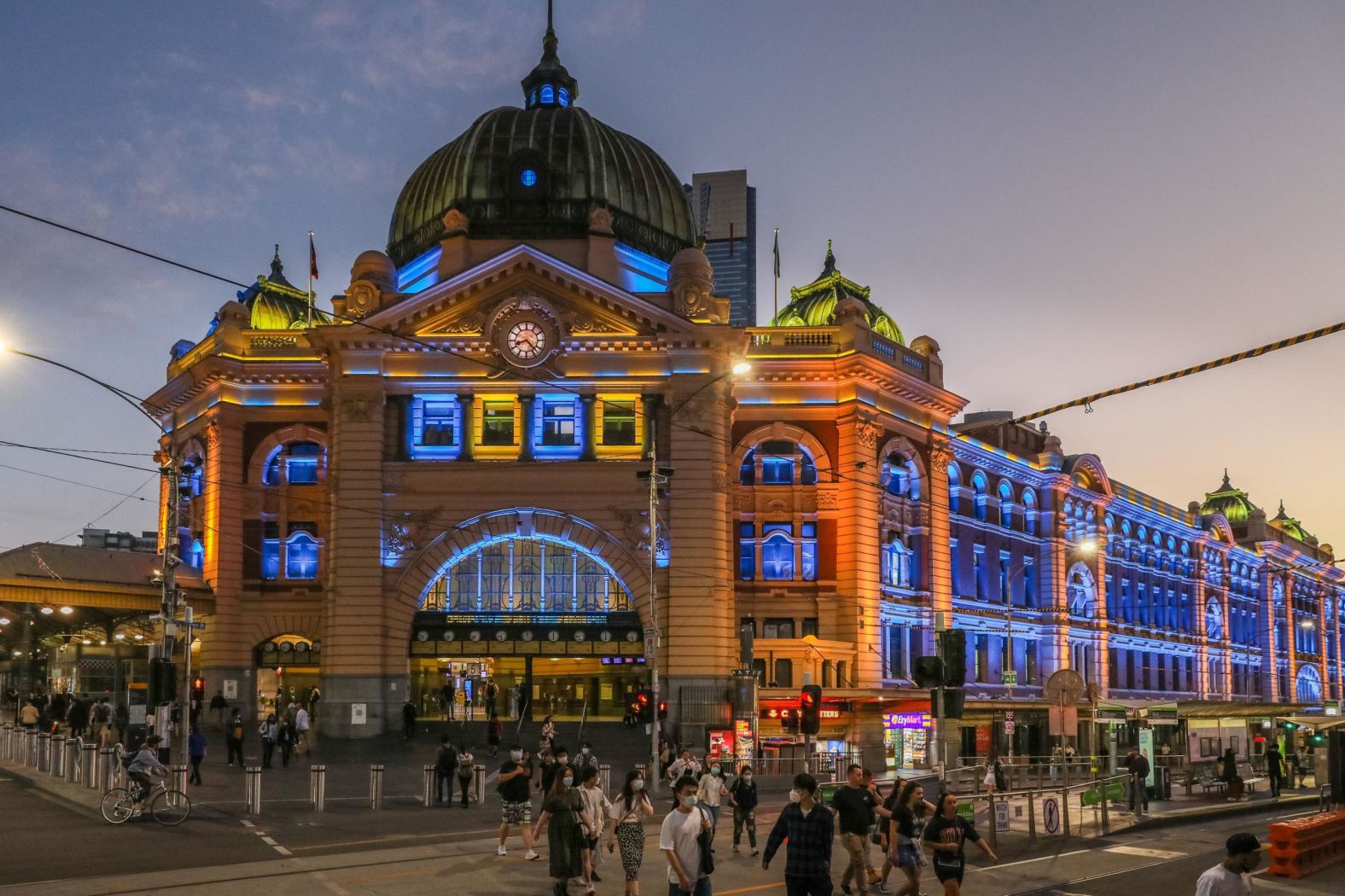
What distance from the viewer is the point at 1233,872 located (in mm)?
13742

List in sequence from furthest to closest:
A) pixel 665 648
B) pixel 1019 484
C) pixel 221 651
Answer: pixel 1019 484 → pixel 221 651 → pixel 665 648

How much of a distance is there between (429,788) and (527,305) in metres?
26.7

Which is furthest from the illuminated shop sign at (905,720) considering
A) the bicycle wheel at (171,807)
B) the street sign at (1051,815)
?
the bicycle wheel at (171,807)

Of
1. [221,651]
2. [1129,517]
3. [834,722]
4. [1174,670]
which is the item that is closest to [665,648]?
[834,722]

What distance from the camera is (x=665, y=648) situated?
57406 millimetres

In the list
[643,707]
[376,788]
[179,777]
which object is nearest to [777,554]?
[643,707]

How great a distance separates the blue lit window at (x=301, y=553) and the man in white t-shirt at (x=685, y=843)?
48973 millimetres

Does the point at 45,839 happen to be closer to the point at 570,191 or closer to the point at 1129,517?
the point at 570,191

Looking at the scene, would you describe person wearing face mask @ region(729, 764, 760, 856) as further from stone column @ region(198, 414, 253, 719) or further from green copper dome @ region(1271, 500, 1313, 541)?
green copper dome @ region(1271, 500, 1313, 541)

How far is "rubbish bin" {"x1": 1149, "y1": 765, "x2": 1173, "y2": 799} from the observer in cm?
4415

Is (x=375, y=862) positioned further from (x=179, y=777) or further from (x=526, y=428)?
(x=526, y=428)

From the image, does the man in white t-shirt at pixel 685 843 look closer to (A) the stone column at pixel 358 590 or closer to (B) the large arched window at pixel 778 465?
(A) the stone column at pixel 358 590

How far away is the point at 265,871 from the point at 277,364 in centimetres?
4306

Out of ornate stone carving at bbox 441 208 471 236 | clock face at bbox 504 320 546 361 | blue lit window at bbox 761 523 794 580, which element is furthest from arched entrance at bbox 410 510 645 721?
ornate stone carving at bbox 441 208 471 236
